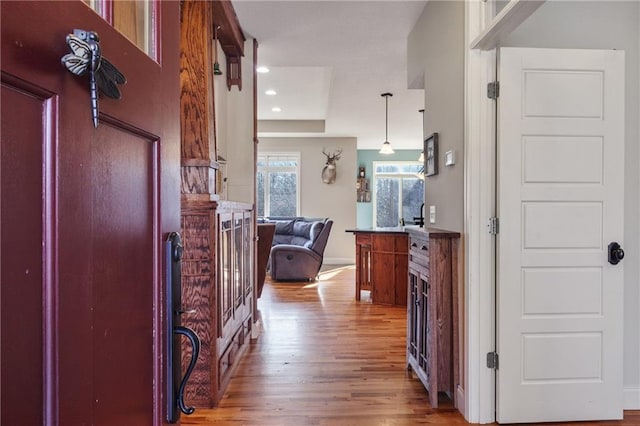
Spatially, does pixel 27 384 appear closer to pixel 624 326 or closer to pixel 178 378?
pixel 178 378

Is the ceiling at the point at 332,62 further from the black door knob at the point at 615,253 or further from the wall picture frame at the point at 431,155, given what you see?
the black door knob at the point at 615,253

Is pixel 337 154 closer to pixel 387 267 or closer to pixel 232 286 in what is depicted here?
pixel 387 267

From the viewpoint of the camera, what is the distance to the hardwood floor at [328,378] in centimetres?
231

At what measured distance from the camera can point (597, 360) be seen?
7.43ft

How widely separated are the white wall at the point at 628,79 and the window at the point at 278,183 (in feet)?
22.2

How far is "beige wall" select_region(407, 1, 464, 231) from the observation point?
2.41 metres

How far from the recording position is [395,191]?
10.7m

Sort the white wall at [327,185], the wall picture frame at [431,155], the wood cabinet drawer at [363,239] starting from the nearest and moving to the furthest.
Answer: the wall picture frame at [431,155], the wood cabinet drawer at [363,239], the white wall at [327,185]

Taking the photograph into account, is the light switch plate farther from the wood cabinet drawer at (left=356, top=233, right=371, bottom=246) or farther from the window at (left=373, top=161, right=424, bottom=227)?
the window at (left=373, top=161, right=424, bottom=227)

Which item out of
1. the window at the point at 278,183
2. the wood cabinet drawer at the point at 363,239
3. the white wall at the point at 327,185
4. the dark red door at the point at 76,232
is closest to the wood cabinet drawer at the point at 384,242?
the wood cabinet drawer at the point at 363,239

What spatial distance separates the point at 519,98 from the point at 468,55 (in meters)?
0.36

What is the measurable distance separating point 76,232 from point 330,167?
8317 millimetres

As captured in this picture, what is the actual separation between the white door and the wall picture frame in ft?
2.13

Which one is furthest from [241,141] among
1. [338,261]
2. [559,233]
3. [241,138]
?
[338,261]
